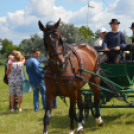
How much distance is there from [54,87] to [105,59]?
216 centimetres

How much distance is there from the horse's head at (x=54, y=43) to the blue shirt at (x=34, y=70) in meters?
2.55

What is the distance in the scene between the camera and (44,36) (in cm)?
405

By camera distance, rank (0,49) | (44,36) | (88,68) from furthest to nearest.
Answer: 1. (0,49)
2. (88,68)
3. (44,36)

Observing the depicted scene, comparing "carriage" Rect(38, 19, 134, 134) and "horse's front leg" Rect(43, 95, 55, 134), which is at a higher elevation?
"carriage" Rect(38, 19, 134, 134)

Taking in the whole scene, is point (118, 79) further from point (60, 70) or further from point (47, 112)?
point (47, 112)

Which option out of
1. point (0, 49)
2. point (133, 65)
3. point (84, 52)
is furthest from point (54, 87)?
point (0, 49)

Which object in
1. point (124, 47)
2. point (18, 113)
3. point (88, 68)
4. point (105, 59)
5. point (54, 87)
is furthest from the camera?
point (18, 113)

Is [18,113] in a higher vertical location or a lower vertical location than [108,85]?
lower

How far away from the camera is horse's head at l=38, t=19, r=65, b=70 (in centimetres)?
396

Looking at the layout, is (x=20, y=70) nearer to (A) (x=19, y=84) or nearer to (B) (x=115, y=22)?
(A) (x=19, y=84)

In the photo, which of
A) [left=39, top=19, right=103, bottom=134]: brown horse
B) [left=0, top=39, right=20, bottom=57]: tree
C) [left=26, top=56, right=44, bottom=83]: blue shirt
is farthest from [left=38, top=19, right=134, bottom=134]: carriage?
[left=0, top=39, right=20, bottom=57]: tree

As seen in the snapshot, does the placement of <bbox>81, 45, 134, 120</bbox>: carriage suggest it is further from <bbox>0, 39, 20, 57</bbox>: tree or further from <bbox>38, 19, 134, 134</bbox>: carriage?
<bbox>0, 39, 20, 57</bbox>: tree

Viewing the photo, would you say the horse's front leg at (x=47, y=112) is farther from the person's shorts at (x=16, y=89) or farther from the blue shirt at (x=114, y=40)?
the person's shorts at (x=16, y=89)

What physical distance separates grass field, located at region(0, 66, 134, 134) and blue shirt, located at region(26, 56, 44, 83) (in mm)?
1055
